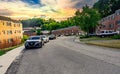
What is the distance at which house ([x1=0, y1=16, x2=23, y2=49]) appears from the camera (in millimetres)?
65625

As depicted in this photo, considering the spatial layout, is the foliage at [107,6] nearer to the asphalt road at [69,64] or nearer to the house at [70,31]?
the house at [70,31]

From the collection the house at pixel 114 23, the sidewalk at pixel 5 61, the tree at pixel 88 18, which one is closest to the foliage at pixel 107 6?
the house at pixel 114 23

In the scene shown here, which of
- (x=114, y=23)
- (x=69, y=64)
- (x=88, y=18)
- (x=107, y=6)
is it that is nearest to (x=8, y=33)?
(x=88, y=18)

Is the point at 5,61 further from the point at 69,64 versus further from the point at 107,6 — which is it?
the point at 107,6

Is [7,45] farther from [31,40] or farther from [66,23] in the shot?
[66,23]

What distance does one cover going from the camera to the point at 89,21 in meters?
69.4

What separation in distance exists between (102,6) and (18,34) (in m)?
54.4

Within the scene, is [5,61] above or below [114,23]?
below

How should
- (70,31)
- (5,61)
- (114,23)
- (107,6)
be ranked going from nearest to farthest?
1. (5,61)
2. (114,23)
3. (107,6)
4. (70,31)

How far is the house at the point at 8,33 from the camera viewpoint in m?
65.6

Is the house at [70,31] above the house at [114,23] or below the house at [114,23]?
below

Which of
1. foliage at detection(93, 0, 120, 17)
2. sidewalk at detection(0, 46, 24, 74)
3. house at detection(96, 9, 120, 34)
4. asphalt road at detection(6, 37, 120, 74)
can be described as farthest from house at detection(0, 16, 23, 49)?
foliage at detection(93, 0, 120, 17)

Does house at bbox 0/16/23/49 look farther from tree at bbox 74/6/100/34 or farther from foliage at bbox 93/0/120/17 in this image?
foliage at bbox 93/0/120/17

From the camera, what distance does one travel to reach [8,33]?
71.9m
